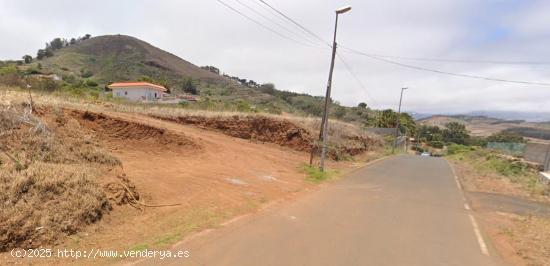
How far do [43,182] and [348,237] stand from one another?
18.1 feet

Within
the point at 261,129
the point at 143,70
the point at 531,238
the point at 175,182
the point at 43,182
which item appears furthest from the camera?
the point at 143,70

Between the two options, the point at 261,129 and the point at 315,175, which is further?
the point at 261,129

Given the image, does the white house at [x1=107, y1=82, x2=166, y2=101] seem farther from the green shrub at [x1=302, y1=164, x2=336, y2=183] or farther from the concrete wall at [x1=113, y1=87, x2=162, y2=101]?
the green shrub at [x1=302, y1=164, x2=336, y2=183]

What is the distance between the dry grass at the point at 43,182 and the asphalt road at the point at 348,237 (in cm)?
188

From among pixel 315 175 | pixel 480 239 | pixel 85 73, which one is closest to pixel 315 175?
pixel 315 175

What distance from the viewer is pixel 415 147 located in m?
86.8

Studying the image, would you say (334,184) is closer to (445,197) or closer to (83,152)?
(445,197)

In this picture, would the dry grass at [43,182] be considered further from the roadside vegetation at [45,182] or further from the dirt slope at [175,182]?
the dirt slope at [175,182]

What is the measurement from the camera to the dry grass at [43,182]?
5.32m

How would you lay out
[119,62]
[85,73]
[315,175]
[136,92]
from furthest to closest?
[119,62] → [85,73] → [136,92] → [315,175]

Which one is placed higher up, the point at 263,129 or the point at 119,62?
the point at 119,62

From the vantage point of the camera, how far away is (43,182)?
6.09 metres

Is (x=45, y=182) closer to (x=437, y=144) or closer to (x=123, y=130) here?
(x=123, y=130)

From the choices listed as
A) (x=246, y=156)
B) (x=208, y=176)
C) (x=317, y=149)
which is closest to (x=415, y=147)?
(x=317, y=149)
